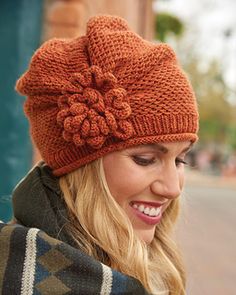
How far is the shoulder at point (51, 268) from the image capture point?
1.61 meters

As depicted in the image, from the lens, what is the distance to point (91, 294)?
5.35 feet

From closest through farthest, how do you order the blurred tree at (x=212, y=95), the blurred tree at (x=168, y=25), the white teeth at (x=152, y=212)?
1. the white teeth at (x=152, y=212)
2. the blurred tree at (x=168, y=25)
3. the blurred tree at (x=212, y=95)

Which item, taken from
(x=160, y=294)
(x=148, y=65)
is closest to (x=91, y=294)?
(x=160, y=294)

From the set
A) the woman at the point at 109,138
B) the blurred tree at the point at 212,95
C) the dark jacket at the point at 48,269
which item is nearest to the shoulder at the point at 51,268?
the dark jacket at the point at 48,269

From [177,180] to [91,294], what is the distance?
52 centimetres

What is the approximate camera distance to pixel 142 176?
1.83 meters

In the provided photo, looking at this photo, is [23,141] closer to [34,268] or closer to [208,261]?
[34,268]

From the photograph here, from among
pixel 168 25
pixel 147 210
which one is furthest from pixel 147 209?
pixel 168 25

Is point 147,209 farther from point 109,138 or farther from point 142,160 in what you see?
point 109,138

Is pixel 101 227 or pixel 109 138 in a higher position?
pixel 109 138

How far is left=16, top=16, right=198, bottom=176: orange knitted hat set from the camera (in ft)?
5.94

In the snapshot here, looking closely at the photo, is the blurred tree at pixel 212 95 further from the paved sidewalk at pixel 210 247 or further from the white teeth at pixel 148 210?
the white teeth at pixel 148 210

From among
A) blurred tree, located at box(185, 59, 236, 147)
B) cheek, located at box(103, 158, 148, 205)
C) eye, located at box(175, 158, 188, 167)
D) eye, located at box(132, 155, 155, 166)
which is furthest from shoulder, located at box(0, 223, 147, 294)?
blurred tree, located at box(185, 59, 236, 147)

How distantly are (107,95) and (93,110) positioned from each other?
73mm
